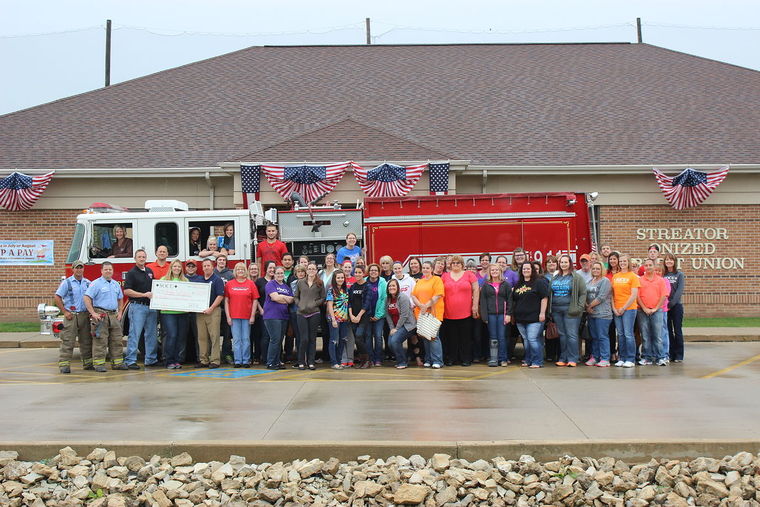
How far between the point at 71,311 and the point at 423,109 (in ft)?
44.6

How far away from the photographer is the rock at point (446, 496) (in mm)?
6992

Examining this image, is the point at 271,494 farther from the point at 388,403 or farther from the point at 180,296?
the point at 180,296

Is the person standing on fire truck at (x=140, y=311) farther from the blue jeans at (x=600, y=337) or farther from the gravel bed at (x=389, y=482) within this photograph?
the blue jeans at (x=600, y=337)

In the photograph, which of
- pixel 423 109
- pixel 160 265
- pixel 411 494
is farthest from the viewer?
pixel 423 109

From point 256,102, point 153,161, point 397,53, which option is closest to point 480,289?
point 153,161

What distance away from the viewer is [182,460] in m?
7.46

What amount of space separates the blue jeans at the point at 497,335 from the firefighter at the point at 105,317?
584 centimetres

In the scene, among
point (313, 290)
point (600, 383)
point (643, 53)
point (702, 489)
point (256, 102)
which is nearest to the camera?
point (702, 489)

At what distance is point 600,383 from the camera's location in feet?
36.0

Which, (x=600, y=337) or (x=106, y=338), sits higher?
(x=106, y=338)

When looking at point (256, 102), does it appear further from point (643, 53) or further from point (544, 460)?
point (544, 460)

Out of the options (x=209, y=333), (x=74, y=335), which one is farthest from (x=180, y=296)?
(x=74, y=335)

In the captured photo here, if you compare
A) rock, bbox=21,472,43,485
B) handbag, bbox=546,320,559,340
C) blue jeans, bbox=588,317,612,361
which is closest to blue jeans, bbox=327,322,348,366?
handbag, bbox=546,320,559,340

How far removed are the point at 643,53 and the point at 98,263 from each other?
69.1ft
